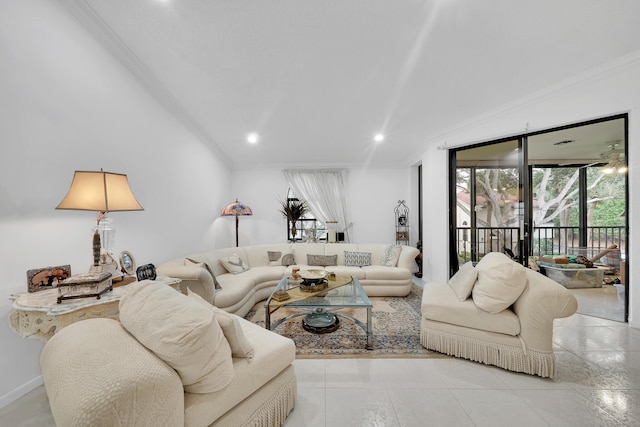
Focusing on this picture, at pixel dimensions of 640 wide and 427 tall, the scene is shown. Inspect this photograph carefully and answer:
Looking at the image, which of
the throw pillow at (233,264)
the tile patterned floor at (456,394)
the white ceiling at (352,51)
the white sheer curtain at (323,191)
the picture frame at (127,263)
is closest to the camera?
the tile patterned floor at (456,394)

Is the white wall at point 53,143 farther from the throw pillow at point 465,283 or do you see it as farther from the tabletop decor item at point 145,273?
the throw pillow at point 465,283

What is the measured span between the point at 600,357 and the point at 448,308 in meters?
1.33

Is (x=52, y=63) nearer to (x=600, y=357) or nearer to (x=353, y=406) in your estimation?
(x=353, y=406)

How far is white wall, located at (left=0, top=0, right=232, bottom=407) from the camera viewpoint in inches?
55.6

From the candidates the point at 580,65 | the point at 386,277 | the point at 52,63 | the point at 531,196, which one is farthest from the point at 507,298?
the point at 52,63

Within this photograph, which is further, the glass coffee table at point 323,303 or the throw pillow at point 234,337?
the glass coffee table at point 323,303

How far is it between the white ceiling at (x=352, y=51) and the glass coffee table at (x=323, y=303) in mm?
2257

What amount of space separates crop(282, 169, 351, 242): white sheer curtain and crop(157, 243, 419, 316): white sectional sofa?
1.16 metres

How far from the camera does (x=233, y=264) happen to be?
3.62 metres

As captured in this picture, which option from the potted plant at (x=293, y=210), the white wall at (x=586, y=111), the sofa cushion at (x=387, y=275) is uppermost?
the white wall at (x=586, y=111)

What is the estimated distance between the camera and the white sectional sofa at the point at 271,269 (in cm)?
250

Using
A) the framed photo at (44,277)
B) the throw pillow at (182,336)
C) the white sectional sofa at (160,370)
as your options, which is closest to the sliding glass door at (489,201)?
the white sectional sofa at (160,370)

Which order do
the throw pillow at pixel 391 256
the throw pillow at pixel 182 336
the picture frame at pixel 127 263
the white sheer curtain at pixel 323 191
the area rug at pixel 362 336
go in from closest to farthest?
the throw pillow at pixel 182 336 < the picture frame at pixel 127 263 < the area rug at pixel 362 336 < the throw pillow at pixel 391 256 < the white sheer curtain at pixel 323 191

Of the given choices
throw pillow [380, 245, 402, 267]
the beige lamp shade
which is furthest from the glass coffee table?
the beige lamp shade
